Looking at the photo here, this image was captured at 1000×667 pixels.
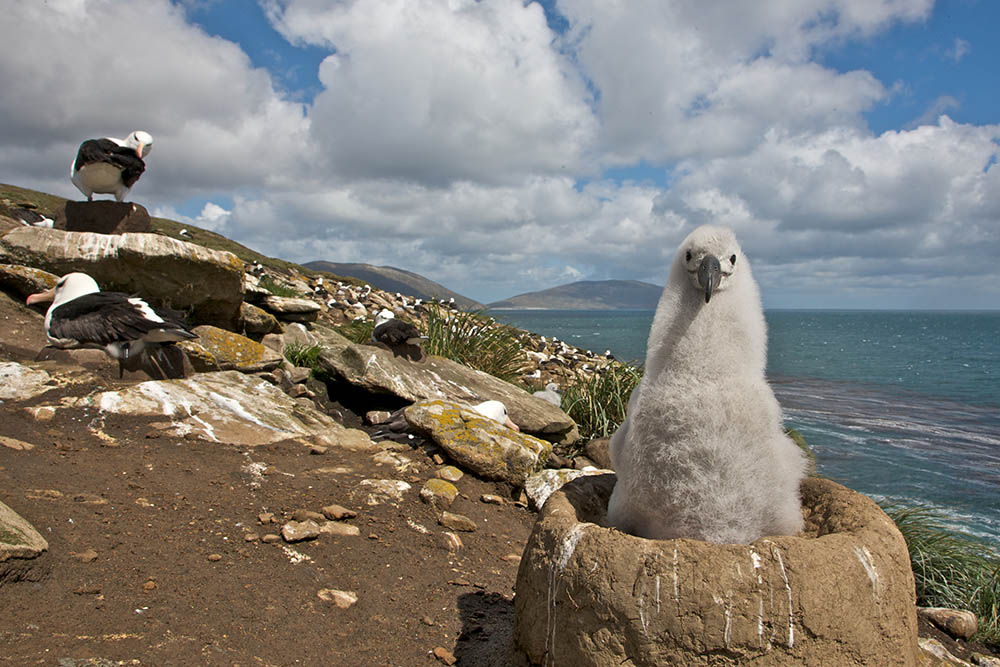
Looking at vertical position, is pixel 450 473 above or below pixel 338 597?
above

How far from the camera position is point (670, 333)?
9.48 ft

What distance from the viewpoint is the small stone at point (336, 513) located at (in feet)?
16.7

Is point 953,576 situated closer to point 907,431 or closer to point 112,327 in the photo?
point 112,327

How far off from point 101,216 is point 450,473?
6.54 m

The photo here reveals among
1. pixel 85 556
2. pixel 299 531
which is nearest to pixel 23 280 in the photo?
pixel 85 556

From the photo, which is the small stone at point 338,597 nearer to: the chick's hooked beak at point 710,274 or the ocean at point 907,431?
the chick's hooked beak at point 710,274

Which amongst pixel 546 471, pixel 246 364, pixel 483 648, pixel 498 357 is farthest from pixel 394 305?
pixel 483 648

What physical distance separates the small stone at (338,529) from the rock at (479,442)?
6.45 ft

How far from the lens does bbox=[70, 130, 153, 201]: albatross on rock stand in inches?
Result: 340

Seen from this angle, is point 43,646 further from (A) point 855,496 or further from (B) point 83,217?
(B) point 83,217

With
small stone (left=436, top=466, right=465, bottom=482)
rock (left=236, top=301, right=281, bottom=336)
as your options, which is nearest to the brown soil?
small stone (left=436, top=466, right=465, bottom=482)

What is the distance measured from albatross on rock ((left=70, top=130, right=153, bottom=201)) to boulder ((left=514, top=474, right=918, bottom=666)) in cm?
885

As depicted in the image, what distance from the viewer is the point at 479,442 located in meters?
6.96

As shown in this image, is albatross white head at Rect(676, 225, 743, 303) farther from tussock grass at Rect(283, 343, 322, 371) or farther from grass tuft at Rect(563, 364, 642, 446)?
tussock grass at Rect(283, 343, 322, 371)
